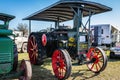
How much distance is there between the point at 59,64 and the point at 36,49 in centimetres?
218

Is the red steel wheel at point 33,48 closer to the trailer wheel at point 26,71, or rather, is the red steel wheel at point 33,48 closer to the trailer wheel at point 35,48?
the trailer wheel at point 35,48

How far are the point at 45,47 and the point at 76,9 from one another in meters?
1.95

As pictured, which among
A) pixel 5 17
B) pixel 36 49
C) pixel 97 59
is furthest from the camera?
pixel 36 49

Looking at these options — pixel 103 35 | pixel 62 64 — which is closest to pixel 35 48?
pixel 62 64

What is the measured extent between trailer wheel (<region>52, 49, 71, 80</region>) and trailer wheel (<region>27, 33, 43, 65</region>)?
1.71 meters

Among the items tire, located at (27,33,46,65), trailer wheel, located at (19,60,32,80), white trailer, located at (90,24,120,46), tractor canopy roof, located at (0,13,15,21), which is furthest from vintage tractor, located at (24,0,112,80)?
white trailer, located at (90,24,120,46)

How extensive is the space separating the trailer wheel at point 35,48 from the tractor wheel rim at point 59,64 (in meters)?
1.71

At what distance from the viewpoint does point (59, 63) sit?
19.5ft

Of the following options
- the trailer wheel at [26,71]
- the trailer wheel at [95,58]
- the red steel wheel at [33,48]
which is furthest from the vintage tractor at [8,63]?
the red steel wheel at [33,48]

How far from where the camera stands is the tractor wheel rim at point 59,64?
5732 mm

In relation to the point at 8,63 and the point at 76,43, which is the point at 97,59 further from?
the point at 8,63

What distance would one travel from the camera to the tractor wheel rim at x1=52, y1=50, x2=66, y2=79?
5732mm

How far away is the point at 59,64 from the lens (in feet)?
19.5

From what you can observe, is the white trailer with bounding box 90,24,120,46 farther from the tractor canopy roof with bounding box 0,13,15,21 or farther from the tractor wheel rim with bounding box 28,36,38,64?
the tractor canopy roof with bounding box 0,13,15,21
